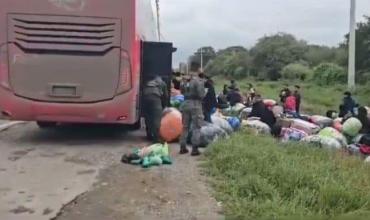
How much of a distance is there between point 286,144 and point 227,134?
1.49 m

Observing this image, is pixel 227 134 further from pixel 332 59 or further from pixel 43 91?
pixel 332 59

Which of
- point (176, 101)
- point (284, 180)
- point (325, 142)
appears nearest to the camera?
point (284, 180)

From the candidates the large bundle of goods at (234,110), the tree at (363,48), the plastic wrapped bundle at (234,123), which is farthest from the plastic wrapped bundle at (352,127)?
the tree at (363,48)

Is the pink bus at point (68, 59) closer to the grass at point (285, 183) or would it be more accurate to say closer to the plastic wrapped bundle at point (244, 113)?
the grass at point (285, 183)

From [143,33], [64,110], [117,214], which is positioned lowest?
[117,214]

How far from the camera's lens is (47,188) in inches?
334

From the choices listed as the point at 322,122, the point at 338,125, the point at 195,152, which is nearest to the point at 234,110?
the point at 322,122

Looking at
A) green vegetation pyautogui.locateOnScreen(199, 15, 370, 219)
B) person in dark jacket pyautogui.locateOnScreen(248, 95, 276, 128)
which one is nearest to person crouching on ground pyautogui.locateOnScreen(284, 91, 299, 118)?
person in dark jacket pyautogui.locateOnScreen(248, 95, 276, 128)

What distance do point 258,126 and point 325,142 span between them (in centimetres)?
238

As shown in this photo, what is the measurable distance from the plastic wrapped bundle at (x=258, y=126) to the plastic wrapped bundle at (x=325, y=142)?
1.68 m

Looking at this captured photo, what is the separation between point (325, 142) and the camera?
44.9ft

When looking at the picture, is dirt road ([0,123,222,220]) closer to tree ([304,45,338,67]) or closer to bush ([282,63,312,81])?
bush ([282,63,312,81])

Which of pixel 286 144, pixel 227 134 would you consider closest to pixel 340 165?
pixel 286 144

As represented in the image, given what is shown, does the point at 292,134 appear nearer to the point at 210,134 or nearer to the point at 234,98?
the point at 210,134
